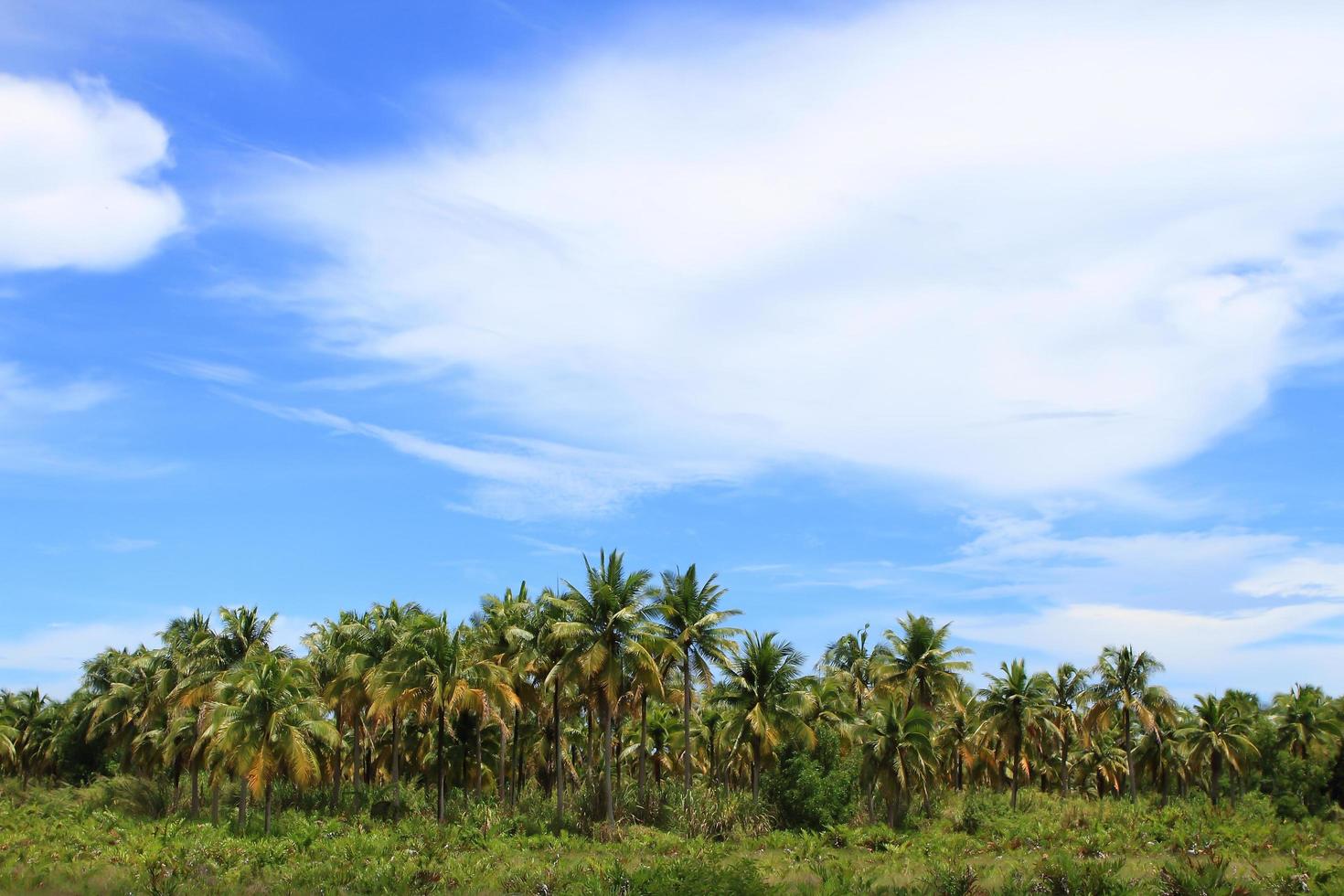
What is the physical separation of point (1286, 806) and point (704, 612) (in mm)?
46719

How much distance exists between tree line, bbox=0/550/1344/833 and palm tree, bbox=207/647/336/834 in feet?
0.35

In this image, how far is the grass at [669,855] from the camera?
29.3 meters

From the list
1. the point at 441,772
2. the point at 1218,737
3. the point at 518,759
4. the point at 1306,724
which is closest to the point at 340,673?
the point at 441,772

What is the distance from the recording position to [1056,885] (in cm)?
2875

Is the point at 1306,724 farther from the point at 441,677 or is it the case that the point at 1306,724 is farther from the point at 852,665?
the point at 441,677

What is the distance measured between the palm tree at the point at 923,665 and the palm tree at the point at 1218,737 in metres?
18.8

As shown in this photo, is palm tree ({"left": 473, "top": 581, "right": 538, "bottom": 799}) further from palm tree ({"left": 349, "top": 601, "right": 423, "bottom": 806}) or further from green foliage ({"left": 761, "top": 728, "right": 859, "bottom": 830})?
green foliage ({"left": 761, "top": 728, "right": 859, "bottom": 830})

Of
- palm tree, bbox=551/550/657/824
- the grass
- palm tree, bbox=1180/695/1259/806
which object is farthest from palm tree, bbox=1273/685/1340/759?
palm tree, bbox=551/550/657/824

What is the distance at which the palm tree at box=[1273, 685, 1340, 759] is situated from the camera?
77125mm

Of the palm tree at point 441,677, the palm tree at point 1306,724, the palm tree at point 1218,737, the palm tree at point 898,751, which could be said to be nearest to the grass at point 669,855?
the palm tree at point 898,751

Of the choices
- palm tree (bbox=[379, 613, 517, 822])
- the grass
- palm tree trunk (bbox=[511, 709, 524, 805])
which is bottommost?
the grass

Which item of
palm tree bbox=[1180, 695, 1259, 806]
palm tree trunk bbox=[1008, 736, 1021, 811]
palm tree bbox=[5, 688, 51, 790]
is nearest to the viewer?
palm tree trunk bbox=[1008, 736, 1021, 811]

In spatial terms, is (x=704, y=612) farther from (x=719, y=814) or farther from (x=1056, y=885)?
(x=1056, y=885)

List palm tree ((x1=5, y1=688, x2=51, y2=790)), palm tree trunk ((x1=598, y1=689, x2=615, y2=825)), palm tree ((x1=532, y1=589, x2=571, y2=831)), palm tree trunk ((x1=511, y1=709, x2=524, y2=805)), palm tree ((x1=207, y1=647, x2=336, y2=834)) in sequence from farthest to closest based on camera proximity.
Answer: palm tree ((x1=5, y1=688, x2=51, y2=790))
palm tree trunk ((x1=511, y1=709, x2=524, y2=805))
palm tree ((x1=532, y1=589, x2=571, y2=831))
palm tree trunk ((x1=598, y1=689, x2=615, y2=825))
palm tree ((x1=207, y1=647, x2=336, y2=834))
